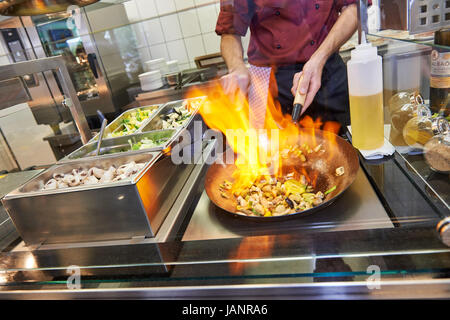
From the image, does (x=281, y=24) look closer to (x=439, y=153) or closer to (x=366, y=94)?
(x=366, y=94)

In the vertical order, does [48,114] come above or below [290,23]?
below

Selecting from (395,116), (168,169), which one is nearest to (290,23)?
(395,116)

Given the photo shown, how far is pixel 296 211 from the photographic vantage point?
2.46 ft

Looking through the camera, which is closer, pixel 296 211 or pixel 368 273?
pixel 368 273

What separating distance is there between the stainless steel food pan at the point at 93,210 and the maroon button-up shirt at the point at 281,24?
34.7 inches

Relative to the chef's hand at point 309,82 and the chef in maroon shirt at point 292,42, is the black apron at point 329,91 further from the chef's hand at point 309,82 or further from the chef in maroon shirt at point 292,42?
the chef's hand at point 309,82

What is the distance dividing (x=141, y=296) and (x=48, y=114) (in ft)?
6.29

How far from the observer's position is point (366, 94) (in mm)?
866

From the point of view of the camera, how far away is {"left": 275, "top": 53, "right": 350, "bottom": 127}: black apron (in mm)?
1575

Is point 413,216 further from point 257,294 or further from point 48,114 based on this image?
point 48,114

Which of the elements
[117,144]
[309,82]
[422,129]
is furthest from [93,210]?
[422,129]

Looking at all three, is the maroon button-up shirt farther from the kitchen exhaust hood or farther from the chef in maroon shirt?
the kitchen exhaust hood

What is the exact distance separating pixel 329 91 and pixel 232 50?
0.54m

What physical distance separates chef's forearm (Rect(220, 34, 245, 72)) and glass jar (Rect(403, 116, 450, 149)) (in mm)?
847
